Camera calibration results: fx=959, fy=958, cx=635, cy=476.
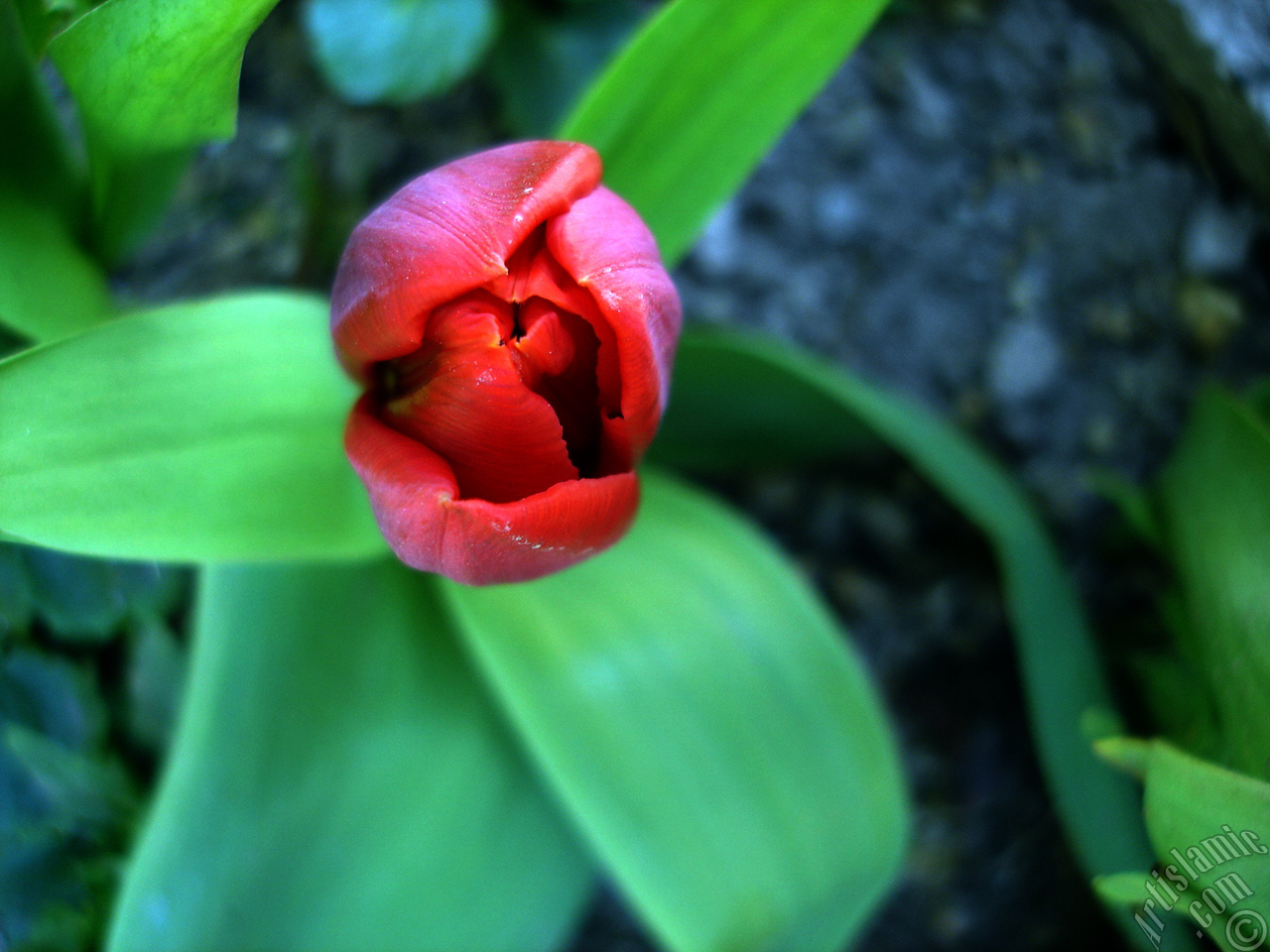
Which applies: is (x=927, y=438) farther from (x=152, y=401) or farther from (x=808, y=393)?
(x=152, y=401)

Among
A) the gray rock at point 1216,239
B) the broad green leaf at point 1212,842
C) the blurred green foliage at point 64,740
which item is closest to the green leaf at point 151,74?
the blurred green foliage at point 64,740

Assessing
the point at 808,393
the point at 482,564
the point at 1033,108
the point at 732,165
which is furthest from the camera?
the point at 1033,108

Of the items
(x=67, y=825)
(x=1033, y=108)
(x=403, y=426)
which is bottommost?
(x=67, y=825)

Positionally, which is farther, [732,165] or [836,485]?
[836,485]

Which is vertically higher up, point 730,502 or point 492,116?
point 492,116

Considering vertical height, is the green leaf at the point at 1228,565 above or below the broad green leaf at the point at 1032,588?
above

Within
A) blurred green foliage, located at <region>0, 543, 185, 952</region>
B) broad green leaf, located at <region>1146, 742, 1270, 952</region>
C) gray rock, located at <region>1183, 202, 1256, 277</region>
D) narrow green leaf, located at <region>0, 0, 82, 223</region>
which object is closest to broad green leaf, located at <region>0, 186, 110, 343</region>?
narrow green leaf, located at <region>0, 0, 82, 223</region>

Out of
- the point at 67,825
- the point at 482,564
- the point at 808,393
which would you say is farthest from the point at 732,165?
the point at 67,825

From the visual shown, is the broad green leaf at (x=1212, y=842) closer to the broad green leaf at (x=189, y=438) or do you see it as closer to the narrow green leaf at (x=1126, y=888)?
the narrow green leaf at (x=1126, y=888)
